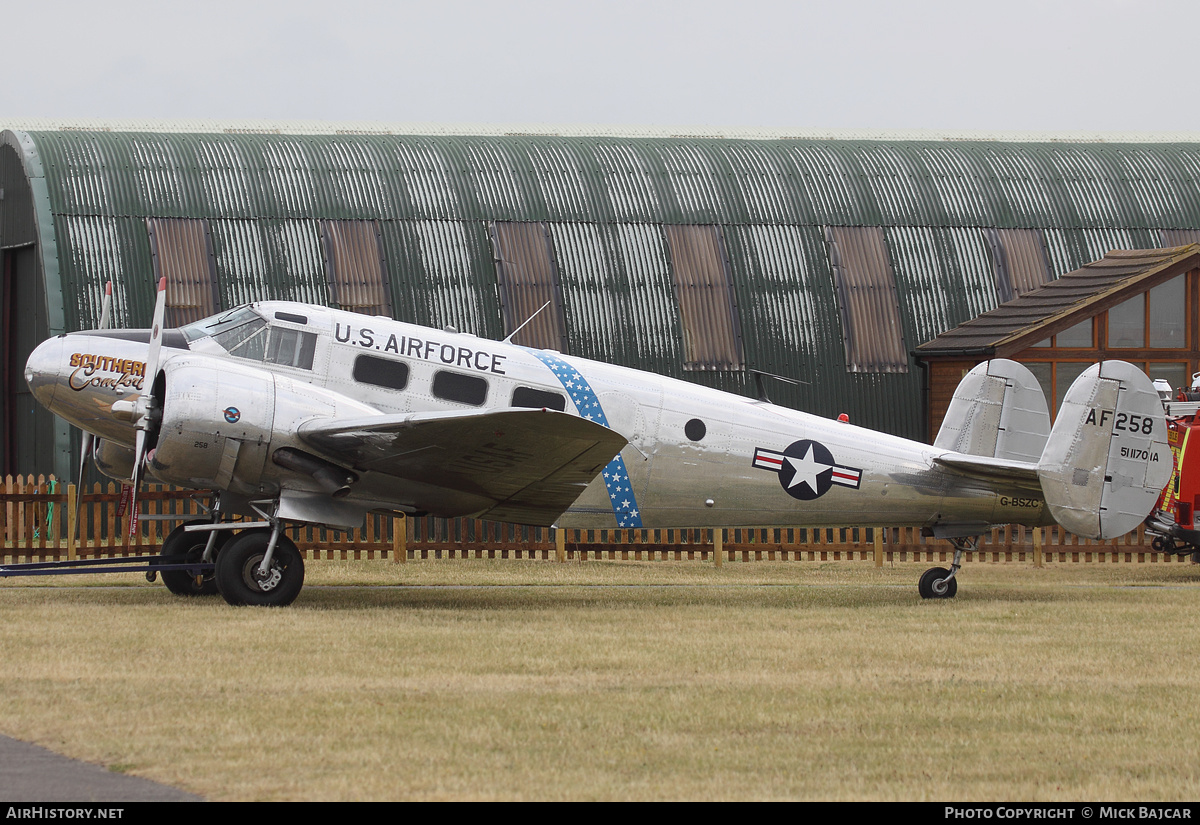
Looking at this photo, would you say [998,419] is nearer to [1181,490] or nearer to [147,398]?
[1181,490]

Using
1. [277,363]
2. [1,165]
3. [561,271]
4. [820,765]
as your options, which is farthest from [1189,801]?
[1,165]

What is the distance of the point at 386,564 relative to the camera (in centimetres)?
2284

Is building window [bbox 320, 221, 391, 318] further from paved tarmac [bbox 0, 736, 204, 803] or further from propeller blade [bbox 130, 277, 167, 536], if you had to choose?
paved tarmac [bbox 0, 736, 204, 803]

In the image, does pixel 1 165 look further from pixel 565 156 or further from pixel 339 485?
pixel 339 485

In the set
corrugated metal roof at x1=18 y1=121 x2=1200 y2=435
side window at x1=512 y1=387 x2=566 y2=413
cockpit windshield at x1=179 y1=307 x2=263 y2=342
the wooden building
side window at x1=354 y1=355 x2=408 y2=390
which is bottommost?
side window at x1=512 y1=387 x2=566 y2=413

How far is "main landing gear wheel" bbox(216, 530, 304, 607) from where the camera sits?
49.6ft

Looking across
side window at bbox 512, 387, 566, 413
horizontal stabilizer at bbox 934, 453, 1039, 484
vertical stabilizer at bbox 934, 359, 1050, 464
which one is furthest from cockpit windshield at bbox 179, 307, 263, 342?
vertical stabilizer at bbox 934, 359, 1050, 464

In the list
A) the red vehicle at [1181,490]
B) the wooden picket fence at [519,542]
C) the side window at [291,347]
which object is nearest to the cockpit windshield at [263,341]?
the side window at [291,347]

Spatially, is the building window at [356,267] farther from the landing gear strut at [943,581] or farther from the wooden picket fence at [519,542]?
the landing gear strut at [943,581]

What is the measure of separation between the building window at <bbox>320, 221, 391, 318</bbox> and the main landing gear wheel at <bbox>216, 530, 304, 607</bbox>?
46.4 feet

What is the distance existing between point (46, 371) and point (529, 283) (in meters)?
15.6

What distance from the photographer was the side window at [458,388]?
53.0 ft

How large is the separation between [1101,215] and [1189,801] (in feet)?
94.2

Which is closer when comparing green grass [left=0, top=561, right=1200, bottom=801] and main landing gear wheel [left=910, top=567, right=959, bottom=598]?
green grass [left=0, top=561, right=1200, bottom=801]
